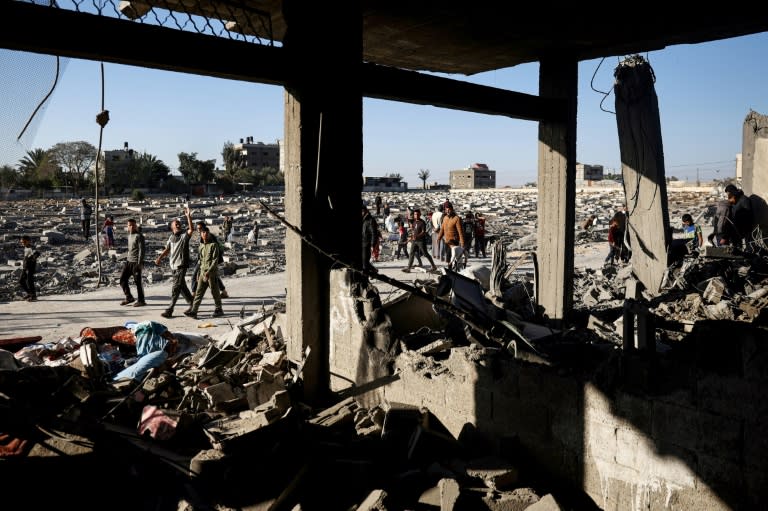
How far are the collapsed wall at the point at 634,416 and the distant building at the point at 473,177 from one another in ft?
268

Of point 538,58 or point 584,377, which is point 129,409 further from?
point 538,58

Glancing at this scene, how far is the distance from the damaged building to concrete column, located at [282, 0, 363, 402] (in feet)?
0.05

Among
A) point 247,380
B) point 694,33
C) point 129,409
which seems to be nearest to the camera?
point 129,409

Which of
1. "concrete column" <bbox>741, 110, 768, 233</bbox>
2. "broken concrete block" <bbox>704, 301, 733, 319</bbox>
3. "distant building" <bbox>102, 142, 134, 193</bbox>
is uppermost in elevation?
"distant building" <bbox>102, 142, 134, 193</bbox>

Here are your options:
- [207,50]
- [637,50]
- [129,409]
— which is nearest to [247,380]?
[129,409]

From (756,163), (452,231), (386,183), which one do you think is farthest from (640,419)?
(386,183)

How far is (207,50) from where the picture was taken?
4.20 m

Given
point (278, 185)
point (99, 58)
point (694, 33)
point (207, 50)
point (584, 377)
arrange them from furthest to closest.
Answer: point (278, 185) < point (694, 33) < point (207, 50) < point (99, 58) < point (584, 377)

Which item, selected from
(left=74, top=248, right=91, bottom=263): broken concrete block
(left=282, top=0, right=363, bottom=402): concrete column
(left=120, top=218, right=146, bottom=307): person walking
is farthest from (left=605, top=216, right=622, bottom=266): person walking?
(left=74, top=248, right=91, bottom=263): broken concrete block

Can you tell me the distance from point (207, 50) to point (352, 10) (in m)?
1.30

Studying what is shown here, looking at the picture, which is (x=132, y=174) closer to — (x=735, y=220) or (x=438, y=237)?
(x=438, y=237)

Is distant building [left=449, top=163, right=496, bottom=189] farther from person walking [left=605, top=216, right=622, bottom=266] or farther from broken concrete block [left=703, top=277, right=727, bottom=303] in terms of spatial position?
broken concrete block [left=703, top=277, right=727, bottom=303]

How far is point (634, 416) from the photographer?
3182 millimetres

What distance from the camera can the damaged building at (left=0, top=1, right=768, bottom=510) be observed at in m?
3.10
